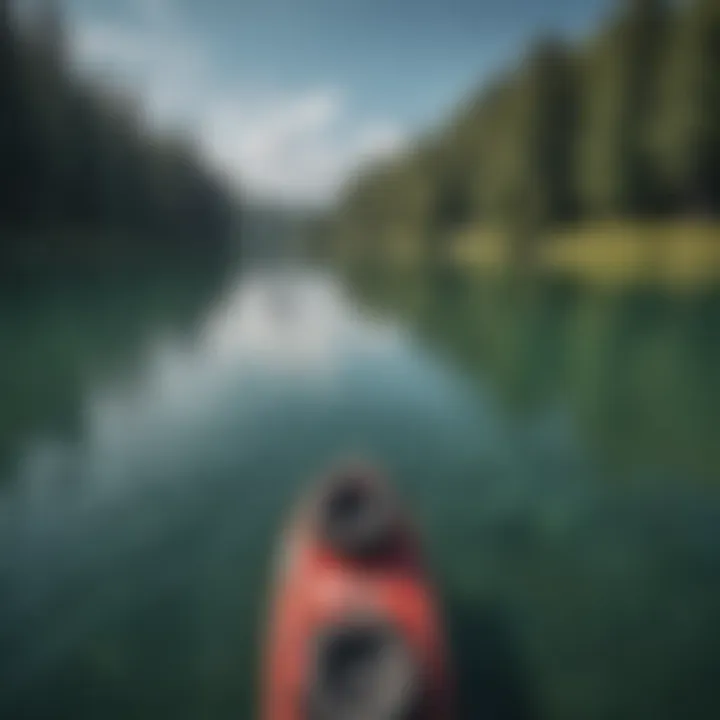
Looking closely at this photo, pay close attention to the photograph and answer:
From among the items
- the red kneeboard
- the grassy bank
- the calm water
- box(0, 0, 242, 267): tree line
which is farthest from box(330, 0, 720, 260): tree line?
the red kneeboard

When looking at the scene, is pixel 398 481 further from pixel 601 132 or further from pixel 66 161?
pixel 66 161

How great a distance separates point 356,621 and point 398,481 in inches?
163

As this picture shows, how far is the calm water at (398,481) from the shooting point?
4.19m

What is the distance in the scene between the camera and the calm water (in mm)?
4188

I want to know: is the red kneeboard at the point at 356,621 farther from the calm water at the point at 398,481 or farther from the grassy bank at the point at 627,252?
the grassy bank at the point at 627,252

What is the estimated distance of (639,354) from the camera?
14.1m

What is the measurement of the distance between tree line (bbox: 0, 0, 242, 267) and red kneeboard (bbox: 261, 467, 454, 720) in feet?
89.1

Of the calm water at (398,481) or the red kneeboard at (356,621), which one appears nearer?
the red kneeboard at (356,621)

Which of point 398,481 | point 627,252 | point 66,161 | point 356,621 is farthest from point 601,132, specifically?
point 356,621

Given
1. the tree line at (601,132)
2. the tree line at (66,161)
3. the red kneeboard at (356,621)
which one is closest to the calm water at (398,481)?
the red kneeboard at (356,621)

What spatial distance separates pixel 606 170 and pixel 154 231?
27.0m

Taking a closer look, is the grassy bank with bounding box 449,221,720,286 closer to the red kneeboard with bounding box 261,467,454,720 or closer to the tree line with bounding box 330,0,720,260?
the tree line with bounding box 330,0,720,260

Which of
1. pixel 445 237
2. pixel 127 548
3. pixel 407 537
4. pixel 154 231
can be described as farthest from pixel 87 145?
pixel 407 537

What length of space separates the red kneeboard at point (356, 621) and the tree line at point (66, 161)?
1069 inches
